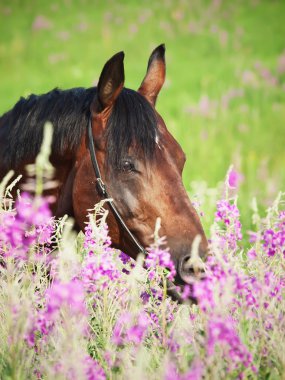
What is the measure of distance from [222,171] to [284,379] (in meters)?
6.82

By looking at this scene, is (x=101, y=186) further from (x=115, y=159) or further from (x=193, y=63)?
(x=193, y=63)

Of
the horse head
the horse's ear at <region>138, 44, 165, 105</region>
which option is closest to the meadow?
the horse head

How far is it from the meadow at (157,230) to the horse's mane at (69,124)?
365 mm

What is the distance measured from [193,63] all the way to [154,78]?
14.4 meters

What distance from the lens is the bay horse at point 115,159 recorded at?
269 centimetres

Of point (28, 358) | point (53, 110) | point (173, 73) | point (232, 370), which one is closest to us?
point (232, 370)

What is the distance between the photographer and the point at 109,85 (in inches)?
115

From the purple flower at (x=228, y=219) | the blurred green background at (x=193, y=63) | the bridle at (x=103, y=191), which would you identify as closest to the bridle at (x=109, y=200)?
the bridle at (x=103, y=191)

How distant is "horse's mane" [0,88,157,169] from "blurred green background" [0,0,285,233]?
3151 millimetres

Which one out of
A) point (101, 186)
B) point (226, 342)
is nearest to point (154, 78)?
point (101, 186)

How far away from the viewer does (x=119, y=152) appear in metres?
2.83

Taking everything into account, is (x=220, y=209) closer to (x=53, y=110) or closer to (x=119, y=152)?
(x=119, y=152)

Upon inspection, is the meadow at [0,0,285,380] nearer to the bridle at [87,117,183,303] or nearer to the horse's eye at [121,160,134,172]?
the bridle at [87,117,183,303]

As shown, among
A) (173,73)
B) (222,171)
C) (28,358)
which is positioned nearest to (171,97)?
(173,73)
